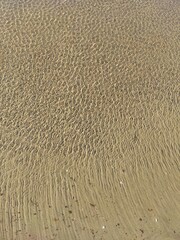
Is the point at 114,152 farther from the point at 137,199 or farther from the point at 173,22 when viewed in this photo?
the point at 173,22

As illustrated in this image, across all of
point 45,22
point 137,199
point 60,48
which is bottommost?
point 137,199

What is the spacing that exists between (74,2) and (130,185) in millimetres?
10278

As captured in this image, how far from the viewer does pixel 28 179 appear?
550 inches

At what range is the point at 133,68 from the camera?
59.5 ft

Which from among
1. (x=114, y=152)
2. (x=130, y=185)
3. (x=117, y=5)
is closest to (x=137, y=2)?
(x=117, y=5)

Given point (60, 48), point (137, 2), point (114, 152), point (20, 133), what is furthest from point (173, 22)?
point (20, 133)

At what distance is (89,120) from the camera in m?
16.1

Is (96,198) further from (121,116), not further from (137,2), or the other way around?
(137,2)

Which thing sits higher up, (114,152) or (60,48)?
(60,48)

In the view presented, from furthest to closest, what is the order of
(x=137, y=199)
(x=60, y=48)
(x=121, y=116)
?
(x=60, y=48)
(x=121, y=116)
(x=137, y=199)

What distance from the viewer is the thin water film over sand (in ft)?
43.9

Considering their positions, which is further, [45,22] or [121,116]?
[45,22]

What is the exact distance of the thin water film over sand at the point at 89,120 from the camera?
13367mm

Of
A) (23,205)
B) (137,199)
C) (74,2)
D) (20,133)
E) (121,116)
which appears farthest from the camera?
(74,2)
